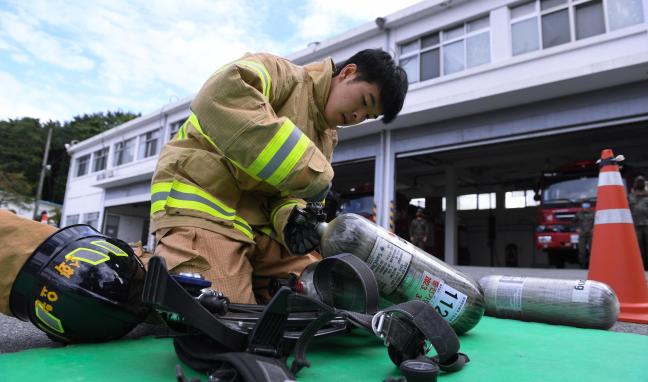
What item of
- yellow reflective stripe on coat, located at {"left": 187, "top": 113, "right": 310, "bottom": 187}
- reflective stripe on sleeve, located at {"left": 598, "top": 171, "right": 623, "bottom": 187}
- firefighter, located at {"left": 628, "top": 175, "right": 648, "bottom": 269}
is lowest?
yellow reflective stripe on coat, located at {"left": 187, "top": 113, "right": 310, "bottom": 187}

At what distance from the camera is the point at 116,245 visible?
1526mm

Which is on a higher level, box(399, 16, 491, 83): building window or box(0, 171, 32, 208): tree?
box(399, 16, 491, 83): building window

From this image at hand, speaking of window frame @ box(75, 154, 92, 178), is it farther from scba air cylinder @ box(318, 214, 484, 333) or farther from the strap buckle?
the strap buckle

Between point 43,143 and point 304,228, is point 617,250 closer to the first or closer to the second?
point 304,228

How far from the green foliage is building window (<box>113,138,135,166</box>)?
66.6 ft

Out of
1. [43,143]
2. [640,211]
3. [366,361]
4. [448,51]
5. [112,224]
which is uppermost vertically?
[43,143]

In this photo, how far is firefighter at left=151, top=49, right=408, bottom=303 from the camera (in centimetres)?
149

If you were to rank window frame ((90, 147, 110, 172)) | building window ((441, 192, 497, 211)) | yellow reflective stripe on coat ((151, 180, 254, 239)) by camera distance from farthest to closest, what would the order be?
window frame ((90, 147, 110, 172)), building window ((441, 192, 497, 211)), yellow reflective stripe on coat ((151, 180, 254, 239))

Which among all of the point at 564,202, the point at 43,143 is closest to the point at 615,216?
the point at 564,202

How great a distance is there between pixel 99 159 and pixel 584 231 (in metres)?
26.3

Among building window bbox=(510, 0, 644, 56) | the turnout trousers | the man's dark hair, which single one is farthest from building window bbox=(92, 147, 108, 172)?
the man's dark hair

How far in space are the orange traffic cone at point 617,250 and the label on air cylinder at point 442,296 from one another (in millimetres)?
1895

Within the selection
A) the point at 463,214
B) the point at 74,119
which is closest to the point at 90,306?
the point at 463,214

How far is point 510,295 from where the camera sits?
2.61m
